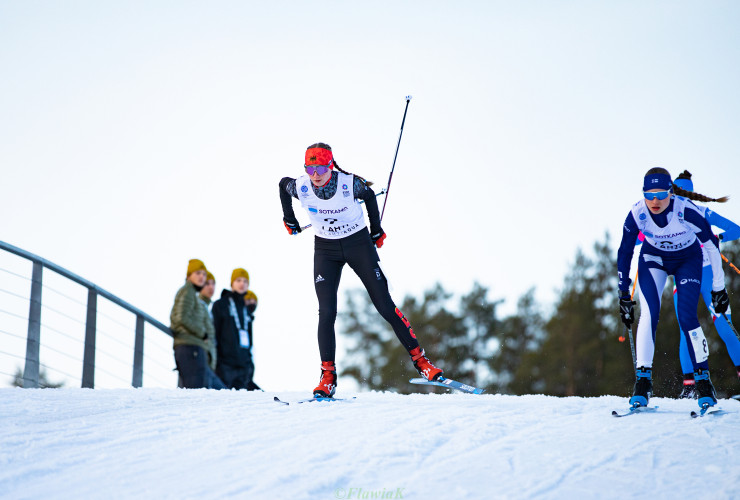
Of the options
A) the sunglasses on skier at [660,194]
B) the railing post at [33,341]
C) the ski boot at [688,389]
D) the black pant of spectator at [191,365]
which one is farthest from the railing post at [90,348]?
the ski boot at [688,389]

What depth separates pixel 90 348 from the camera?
6.89 m

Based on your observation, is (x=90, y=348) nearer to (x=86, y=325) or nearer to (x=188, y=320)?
(x=86, y=325)

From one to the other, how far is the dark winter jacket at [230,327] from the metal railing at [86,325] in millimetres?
1075

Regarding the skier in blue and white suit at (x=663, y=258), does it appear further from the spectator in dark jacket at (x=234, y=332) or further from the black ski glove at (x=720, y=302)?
the spectator in dark jacket at (x=234, y=332)

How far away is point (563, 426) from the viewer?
152 inches

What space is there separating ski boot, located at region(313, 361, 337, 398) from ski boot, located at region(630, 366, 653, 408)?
191 centimetres

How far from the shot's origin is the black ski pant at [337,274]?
516 cm

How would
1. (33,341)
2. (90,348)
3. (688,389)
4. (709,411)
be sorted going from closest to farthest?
(709,411)
(33,341)
(688,389)
(90,348)

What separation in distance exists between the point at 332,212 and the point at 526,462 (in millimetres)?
2494

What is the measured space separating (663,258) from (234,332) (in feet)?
12.9

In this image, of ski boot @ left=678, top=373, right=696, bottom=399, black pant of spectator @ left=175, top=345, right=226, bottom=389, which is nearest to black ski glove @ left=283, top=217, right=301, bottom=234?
black pant of spectator @ left=175, top=345, right=226, bottom=389

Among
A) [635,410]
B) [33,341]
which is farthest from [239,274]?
[635,410]

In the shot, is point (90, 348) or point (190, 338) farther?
point (90, 348)

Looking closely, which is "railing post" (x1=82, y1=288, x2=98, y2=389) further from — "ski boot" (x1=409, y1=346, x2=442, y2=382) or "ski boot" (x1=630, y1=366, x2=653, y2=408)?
"ski boot" (x1=630, y1=366, x2=653, y2=408)
